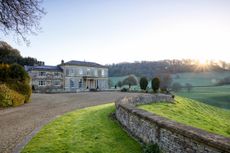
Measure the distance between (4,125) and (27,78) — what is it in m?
12.5

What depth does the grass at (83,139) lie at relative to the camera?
7325 millimetres

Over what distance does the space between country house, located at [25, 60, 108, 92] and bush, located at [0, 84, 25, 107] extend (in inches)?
996

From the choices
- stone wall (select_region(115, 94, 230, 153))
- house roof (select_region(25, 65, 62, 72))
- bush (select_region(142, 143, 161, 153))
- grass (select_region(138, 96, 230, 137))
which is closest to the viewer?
stone wall (select_region(115, 94, 230, 153))

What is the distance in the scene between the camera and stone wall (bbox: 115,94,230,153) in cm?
437

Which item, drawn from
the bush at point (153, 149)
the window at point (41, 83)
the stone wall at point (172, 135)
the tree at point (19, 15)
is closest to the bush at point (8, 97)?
the tree at point (19, 15)

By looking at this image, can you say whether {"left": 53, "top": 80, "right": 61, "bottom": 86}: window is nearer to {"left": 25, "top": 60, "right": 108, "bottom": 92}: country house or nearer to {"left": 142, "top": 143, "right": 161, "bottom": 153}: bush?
{"left": 25, "top": 60, "right": 108, "bottom": 92}: country house

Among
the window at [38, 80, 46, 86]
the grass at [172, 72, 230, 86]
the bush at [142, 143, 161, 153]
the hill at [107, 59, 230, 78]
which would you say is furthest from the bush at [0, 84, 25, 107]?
the hill at [107, 59, 230, 78]

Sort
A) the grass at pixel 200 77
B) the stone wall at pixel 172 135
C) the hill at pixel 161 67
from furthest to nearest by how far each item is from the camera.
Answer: the hill at pixel 161 67, the grass at pixel 200 77, the stone wall at pixel 172 135

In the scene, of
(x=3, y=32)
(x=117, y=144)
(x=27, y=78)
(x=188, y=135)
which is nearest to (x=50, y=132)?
(x=117, y=144)

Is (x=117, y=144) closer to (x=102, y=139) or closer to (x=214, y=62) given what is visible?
(x=102, y=139)

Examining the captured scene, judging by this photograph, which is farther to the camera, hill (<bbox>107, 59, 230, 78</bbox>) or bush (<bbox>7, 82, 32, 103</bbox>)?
hill (<bbox>107, 59, 230, 78</bbox>)

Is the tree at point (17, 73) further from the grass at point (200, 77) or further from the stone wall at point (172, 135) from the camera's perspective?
the grass at point (200, 77)

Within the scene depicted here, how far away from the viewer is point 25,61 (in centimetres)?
5788

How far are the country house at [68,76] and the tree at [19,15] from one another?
1345 inches
